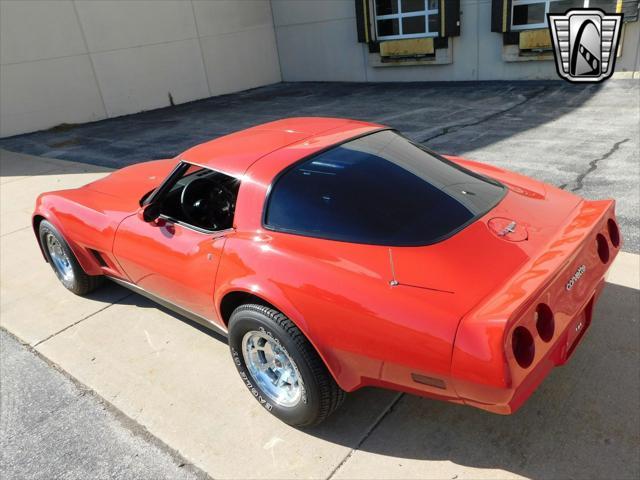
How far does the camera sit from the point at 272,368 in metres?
2.75

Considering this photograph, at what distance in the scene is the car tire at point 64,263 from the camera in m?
4.03

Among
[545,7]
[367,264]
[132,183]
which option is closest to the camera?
Answer: [367,264]

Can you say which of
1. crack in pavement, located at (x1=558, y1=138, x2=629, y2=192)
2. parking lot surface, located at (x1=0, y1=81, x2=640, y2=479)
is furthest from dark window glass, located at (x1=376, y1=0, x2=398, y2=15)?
parking lot surface, located at (x1=0, y1=81, x2=640, y2=479)

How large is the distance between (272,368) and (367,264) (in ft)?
2.97

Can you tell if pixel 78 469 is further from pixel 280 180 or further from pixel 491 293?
pixel 491 293

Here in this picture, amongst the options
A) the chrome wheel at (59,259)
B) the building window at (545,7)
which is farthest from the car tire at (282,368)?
the building window at (545,7)

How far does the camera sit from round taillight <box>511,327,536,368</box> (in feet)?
6.38

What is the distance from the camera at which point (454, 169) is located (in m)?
2.98

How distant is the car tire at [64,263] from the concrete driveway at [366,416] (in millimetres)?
440

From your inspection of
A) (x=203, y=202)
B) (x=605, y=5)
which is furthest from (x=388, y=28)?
(x=203, y=202)

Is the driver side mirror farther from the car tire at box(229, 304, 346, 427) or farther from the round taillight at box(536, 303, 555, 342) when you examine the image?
the round taillight at box(536, 303, 555, 342)

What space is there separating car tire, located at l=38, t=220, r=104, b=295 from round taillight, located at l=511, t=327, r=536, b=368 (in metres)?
3.40

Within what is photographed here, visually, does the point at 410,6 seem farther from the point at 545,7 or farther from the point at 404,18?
the point at 545,7

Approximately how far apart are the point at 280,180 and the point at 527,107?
8.69 m
